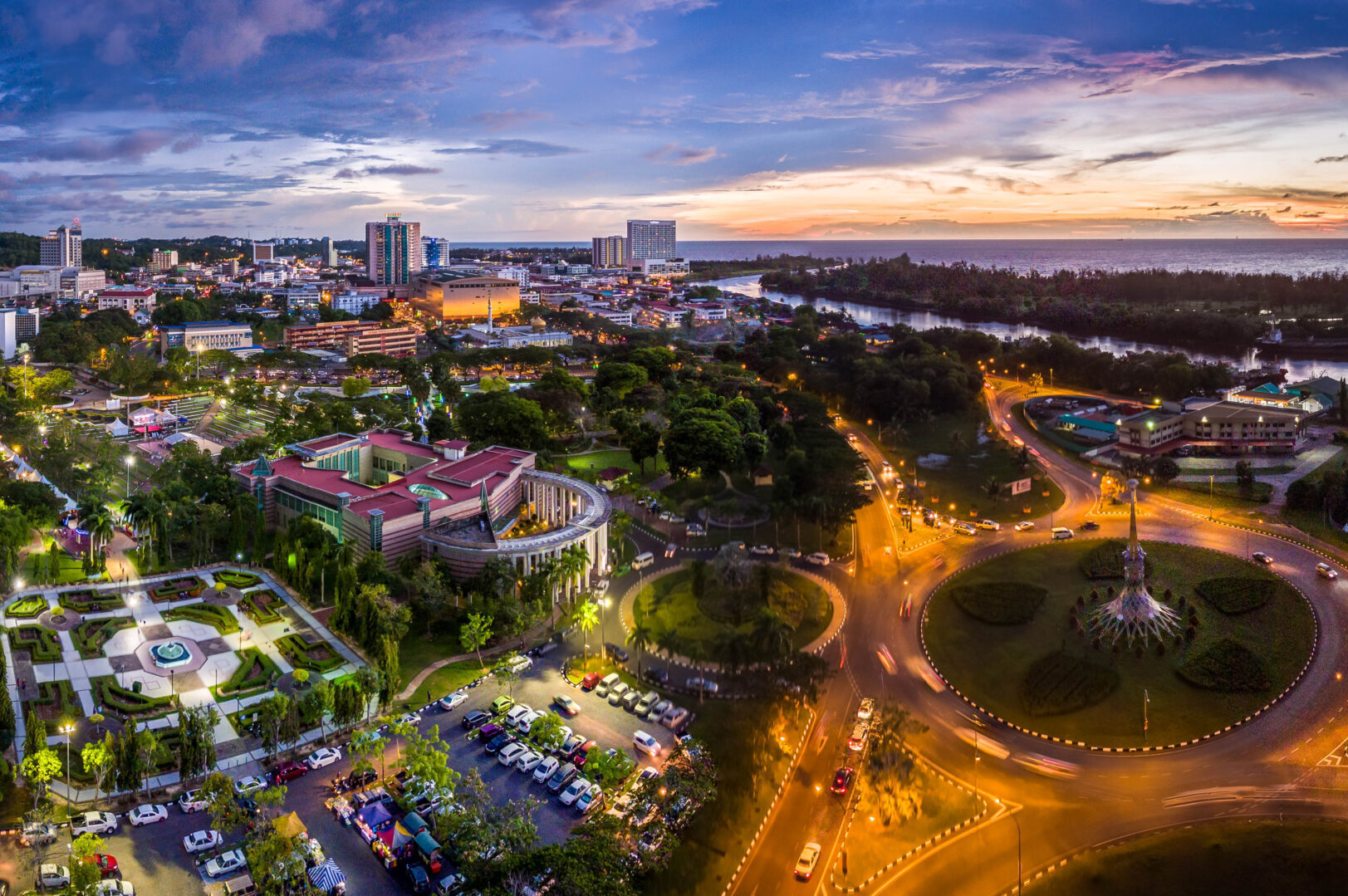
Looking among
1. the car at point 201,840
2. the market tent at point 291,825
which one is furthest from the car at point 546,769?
the car at point 201,840

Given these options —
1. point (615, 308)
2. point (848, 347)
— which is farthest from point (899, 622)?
point (615, 308)

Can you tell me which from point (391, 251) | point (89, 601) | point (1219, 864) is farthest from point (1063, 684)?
point (391, 251)

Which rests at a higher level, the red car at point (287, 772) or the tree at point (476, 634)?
the tree at point (476, 634)

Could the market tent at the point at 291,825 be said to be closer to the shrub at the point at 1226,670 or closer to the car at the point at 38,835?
the car at the point at 38,835

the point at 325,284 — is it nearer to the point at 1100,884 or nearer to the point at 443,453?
the point at 443,453

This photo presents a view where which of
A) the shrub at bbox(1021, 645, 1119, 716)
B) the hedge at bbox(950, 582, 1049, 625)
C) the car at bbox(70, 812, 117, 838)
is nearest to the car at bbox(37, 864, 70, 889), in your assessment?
the car at bbox(70, 812, 117, 838)

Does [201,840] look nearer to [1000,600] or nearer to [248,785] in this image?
[248,785]
